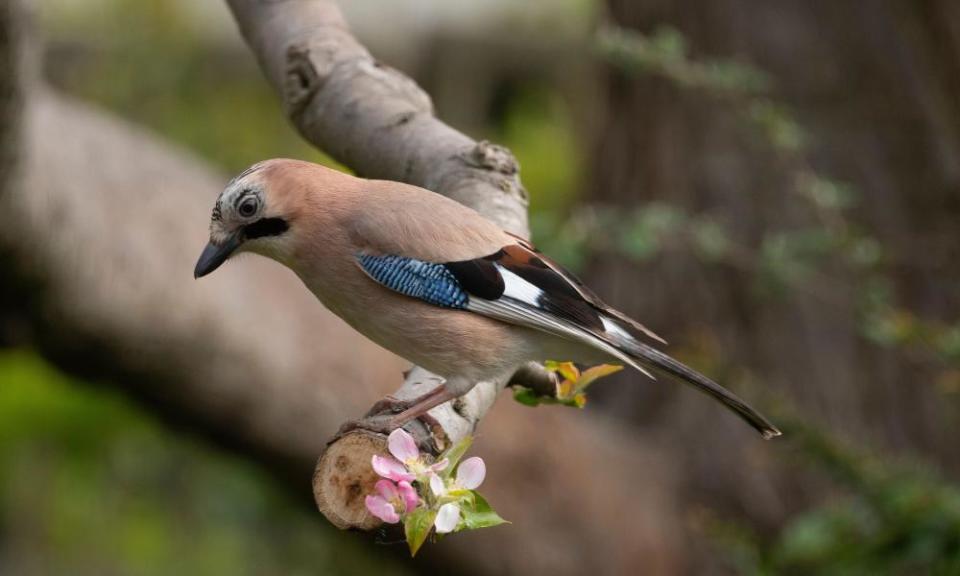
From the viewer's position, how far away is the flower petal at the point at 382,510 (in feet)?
4.92

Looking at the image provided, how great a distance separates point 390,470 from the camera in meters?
1.53

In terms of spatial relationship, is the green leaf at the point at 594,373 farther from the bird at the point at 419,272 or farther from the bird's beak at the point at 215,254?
the bird's beak at the point at 215,254

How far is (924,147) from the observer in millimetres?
4566

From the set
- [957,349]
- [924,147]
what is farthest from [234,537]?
[957,349]

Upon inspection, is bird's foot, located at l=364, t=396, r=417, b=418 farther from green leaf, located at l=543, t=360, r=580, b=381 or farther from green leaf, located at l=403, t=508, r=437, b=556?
green leaf, located at l=403, t=508, r=437, b=556

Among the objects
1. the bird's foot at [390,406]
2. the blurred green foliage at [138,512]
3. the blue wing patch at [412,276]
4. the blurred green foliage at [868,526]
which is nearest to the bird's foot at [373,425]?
the bird's foot at [390,406]

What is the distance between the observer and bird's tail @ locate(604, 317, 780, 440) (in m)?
1.87

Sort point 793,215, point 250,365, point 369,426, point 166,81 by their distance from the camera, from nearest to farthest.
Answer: point 369,426 → point 250,365 → point 793,215 → point 166,81

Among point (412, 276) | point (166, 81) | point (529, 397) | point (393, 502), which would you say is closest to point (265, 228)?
point (412, 276)

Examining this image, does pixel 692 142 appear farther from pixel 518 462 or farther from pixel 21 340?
pixel 21 340

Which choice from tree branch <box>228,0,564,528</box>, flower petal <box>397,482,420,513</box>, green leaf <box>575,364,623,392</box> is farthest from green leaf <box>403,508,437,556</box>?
green leaf <box>575,364,623,392</box>

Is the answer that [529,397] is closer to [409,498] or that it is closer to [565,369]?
[565,369]

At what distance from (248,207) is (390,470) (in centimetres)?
59

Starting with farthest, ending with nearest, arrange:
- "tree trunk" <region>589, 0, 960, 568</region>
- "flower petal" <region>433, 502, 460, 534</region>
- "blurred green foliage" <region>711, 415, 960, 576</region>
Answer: "tree trunk" <region>589, 0, 960, 568</region> → "blurred green foliage" <region>711, 415, 960, 576</region> → "flower petal" <region>433, 502, 460, 534</region>
